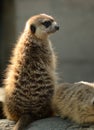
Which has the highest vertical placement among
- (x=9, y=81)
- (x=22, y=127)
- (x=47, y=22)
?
(x=47, y=22)

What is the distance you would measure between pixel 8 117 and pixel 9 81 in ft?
0.96

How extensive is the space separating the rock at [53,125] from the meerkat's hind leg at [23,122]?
4cm

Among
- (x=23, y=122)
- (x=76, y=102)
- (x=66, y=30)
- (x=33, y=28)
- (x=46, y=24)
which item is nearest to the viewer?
(x=76, y=102)

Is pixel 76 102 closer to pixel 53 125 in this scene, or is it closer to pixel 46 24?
pixel 53 125

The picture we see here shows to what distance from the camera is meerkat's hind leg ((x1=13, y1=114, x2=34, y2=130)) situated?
5744 millimetres

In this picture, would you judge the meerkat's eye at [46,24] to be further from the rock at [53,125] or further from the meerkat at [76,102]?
the rock at [53,125]

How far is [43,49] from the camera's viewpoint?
6.23m

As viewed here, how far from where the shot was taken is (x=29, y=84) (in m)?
5.94

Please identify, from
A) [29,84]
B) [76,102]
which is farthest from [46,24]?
[76,102]

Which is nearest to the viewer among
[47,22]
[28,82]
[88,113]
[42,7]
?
[88,113]

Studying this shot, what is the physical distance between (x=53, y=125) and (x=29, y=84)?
1.37ft

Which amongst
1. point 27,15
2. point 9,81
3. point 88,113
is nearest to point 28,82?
point 9,81

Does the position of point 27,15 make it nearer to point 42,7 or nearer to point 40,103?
point 42,7

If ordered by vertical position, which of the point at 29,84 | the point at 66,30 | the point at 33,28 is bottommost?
the point at 29,84
